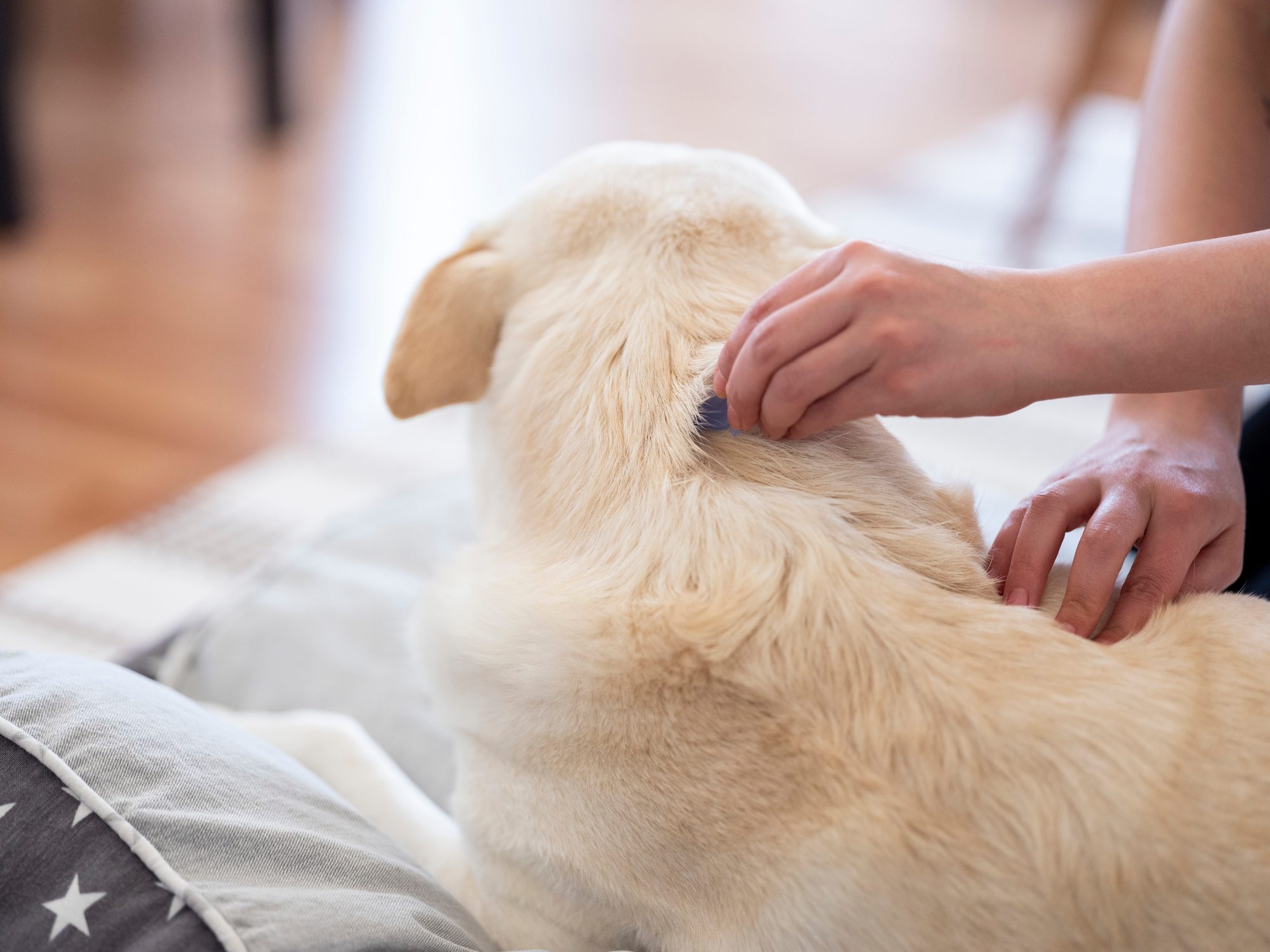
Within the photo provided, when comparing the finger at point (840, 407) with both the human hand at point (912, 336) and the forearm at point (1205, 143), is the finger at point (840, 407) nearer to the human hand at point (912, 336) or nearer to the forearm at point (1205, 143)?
the human hand at point (912, 336)

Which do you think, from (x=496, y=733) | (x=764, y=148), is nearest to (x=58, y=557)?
(x=496, y=733)

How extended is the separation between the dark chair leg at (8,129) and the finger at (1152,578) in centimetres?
265

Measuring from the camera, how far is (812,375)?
0.68 metres

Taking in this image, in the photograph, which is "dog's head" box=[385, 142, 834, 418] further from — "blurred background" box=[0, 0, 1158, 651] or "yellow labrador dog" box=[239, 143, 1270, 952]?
"blurred background" box=[0, 0, 1158, 651]

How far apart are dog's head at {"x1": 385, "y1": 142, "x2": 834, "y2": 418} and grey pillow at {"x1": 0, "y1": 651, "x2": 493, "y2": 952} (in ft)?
1.11

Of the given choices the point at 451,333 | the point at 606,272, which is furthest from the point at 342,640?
the point at 606,272

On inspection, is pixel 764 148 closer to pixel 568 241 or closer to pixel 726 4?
pixel 726 4

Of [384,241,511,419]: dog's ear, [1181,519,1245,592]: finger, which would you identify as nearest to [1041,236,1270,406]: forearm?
[1181,519,1245,592]: finger

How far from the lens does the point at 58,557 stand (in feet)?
5.74

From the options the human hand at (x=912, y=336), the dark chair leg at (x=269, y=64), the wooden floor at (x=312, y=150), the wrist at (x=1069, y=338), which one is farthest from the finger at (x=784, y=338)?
the dark chair leg at (x=269, y=64)

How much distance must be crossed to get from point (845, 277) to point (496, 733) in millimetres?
431

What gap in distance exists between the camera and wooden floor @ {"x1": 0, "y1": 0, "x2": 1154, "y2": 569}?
2148 mm

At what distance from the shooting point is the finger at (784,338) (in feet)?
2.19

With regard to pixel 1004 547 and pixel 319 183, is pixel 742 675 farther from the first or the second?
pixel 319 183
